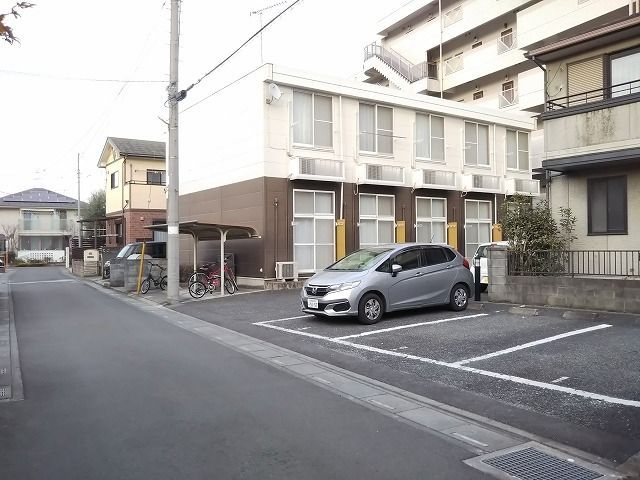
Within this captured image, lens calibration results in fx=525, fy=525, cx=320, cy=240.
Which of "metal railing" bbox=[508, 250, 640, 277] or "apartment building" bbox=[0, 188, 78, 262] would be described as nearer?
"metal railing" bbox=[508, 250, 640, 277]

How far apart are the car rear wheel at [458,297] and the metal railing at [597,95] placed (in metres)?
5.38

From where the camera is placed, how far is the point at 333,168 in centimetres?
1939

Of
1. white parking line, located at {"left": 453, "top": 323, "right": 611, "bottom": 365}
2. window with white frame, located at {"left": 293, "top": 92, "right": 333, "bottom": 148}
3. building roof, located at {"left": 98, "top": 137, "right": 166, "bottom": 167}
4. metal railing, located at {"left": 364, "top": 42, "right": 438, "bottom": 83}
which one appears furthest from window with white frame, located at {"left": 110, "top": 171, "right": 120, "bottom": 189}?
white parking line, located at {"left": 453, "top": 323, "right": 611, "bottom": 365}

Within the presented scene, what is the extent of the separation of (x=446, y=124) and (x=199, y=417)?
20.6 meters

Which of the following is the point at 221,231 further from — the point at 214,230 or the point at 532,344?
the point at 532,344

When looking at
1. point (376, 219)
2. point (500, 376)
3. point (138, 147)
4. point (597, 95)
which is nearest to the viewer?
point (500, 376)

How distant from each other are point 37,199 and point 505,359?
6155cm

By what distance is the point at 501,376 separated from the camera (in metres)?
6.82

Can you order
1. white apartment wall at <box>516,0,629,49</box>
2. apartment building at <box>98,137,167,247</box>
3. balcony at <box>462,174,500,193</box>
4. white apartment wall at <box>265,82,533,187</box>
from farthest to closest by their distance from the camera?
apartment building at <box>98,137,167,247</box> → white apartment wall at <box>516,0,629,49</box> → balcony at <box>462,174,500,193</box> → white apartment wall at <box>265,82,533,187</box>

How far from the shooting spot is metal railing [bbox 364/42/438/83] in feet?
125

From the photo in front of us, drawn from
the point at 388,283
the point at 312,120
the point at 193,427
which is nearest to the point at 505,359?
the point at 388,283

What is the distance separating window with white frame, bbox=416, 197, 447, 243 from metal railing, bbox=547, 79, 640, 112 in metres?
9.10

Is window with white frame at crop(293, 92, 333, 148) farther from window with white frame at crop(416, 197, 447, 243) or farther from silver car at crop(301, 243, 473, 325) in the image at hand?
silver car at crop(301, 243, 473, 325)

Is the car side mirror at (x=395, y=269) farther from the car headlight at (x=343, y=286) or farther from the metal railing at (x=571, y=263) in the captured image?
the metal railing at (x=571, y=263)
